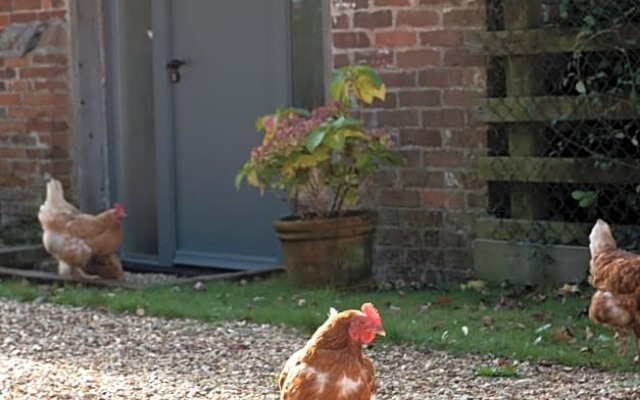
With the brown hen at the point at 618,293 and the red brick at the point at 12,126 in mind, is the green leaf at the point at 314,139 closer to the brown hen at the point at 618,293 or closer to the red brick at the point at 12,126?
the brown hen at the point at 618,293

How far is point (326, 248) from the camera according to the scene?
26.9 ft

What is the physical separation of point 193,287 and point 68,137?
2524mm

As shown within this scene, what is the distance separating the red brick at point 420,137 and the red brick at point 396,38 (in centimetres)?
50

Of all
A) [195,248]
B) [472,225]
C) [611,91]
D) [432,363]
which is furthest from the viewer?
[195,248]

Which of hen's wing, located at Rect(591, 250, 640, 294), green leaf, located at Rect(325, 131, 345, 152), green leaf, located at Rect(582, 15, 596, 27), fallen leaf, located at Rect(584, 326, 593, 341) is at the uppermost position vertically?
green leaf, located at Rect(582, 15, 596, 27)

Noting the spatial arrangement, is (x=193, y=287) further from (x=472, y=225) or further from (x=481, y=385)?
(x=481, y=385)

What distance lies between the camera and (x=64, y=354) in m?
6.73

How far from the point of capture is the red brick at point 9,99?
11052 mm

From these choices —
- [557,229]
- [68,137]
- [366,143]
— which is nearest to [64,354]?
[366,143]

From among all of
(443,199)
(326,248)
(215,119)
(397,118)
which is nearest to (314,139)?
(326,248)

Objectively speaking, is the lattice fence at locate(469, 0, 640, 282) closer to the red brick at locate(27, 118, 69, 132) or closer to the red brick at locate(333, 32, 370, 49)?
the red brick at locate(333, 32, 370, 49)

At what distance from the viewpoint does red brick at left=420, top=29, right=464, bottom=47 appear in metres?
8.34

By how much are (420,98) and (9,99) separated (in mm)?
3846

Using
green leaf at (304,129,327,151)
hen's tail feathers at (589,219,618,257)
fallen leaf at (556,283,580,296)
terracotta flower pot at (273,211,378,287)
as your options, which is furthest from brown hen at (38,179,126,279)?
hen's tail feathers at (589,219,618,257)
